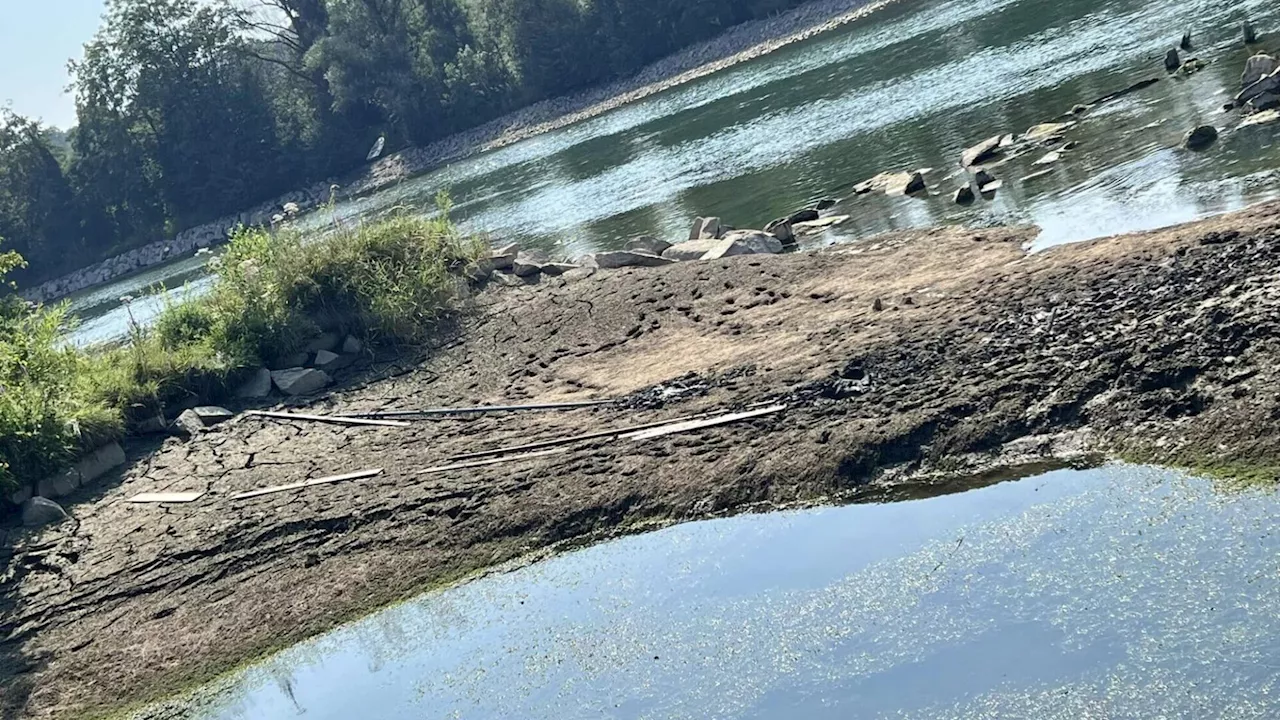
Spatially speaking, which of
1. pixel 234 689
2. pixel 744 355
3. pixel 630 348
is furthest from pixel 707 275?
pixel 234 689

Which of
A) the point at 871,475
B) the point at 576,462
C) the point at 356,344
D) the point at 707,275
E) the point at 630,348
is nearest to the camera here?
the point at 871,475

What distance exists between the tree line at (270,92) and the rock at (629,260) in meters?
59.1

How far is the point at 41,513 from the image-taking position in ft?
57.4

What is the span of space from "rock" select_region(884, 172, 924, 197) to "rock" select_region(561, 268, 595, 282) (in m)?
5.83

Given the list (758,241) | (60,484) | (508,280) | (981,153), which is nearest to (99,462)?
(60,484)

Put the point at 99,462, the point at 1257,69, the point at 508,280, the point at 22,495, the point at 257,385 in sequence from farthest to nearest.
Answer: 1. the point at 508,280
2. the point at 1257,69
3. the point at 257,385
4. the point at 99,462
5. the point at 22,495

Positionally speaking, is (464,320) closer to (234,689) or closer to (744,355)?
(744,355)

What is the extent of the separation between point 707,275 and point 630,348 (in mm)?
2416

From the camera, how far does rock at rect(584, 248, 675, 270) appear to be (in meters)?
23.0

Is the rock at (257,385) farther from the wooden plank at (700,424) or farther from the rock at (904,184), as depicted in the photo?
the rock at (904,184)

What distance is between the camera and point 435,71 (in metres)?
91.3

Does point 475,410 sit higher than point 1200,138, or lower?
higher

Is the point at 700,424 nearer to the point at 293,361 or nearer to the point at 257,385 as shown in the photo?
the point at 257,385

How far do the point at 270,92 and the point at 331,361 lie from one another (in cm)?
8601
